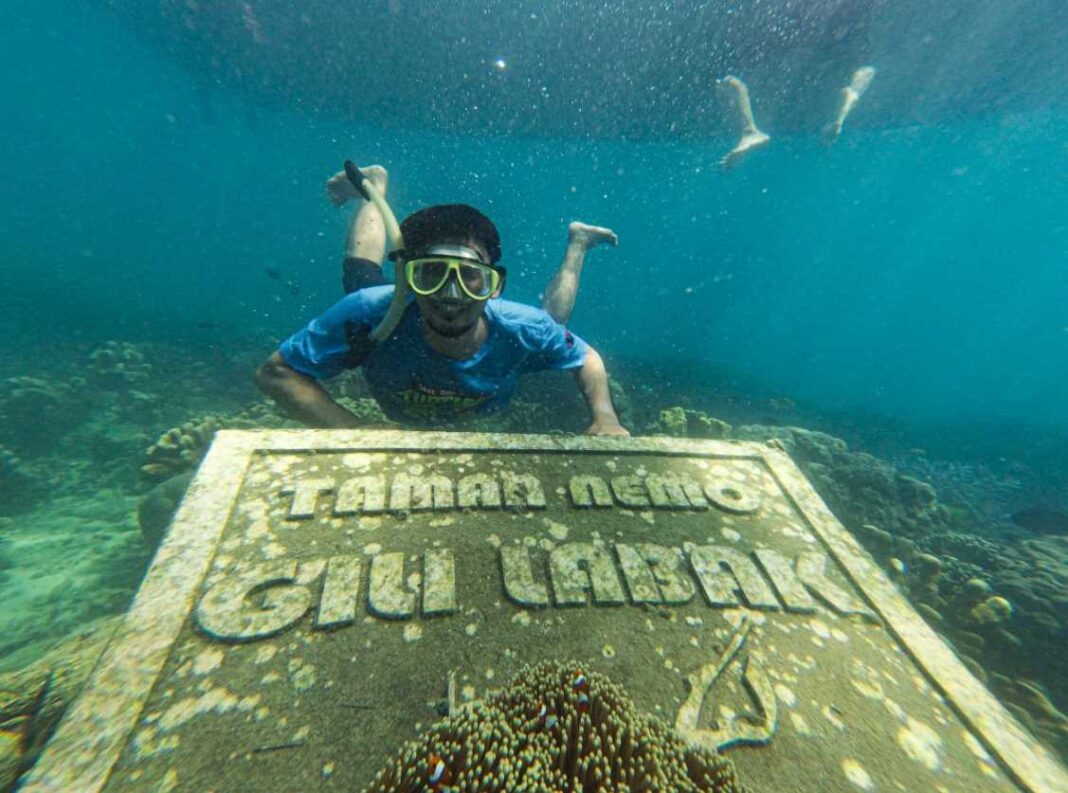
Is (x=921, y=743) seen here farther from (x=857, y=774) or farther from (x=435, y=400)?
(x=435, y=400)

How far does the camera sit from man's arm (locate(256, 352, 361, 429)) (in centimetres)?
373

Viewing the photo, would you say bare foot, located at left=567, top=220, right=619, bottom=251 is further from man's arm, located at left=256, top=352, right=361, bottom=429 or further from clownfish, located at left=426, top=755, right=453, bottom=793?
clownfish, located at left=426, top=755, right=453, bottom=793

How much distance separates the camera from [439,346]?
396 centimetres

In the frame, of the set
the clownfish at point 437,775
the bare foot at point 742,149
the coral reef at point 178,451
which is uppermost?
the bare foot at point 742,149

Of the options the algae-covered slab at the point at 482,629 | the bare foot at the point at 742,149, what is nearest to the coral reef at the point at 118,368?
the algae-covered slab at the point at 482,629

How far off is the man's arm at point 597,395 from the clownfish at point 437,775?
10.3 feet

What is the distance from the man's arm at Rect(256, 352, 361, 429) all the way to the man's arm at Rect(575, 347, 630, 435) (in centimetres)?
225

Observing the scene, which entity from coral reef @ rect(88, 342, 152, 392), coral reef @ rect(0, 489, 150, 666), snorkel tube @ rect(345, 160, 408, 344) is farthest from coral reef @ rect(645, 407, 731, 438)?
coral reef @ rect(88, 342, 152, 392)

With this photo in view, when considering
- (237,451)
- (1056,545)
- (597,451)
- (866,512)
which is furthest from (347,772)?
(1056,545)

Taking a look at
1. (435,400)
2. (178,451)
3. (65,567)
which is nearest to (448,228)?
(435,400)

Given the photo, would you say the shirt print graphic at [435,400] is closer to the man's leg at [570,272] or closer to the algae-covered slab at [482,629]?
the algae-covered slab at [482,629]

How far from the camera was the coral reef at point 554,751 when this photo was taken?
123 cm

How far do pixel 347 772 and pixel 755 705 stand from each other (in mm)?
1592

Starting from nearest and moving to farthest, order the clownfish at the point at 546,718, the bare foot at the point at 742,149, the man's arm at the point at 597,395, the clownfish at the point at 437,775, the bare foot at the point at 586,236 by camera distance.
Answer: the clownfish at the point at 437,775 → the clownfish at the point at 546,718 → the man's arm at the point at 597,395 → the bare foot at the point at 586,236 → the bare foot at the point at 742,149
